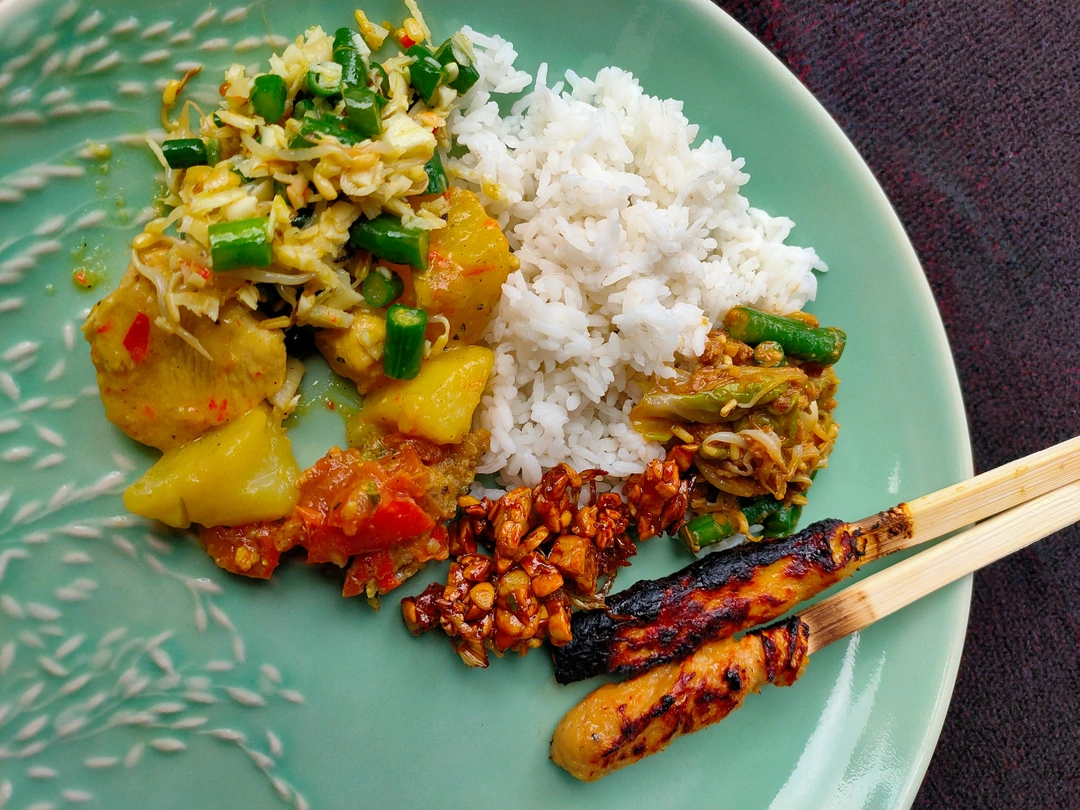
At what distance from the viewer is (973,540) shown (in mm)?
3197

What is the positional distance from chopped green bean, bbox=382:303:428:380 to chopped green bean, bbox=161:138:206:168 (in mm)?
893

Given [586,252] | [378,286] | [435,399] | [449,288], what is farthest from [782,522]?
[378,286]

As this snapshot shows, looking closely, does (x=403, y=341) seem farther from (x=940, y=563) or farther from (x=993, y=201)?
(x=993, y=201)

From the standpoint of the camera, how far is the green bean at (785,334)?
3.14 metres

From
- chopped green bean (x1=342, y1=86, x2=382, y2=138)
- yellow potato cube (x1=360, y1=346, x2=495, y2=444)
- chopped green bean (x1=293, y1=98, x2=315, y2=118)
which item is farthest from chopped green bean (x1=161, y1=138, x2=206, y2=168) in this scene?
yellow potato cube (x1=360, y1=346, x2=495, y2=444)

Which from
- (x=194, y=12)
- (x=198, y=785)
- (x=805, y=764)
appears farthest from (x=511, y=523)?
(x=194, y=12)

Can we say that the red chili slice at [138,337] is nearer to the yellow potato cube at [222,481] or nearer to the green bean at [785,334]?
the yellow potato cube at [222,481]

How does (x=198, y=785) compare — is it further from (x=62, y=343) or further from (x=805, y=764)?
(x=805, y=764)

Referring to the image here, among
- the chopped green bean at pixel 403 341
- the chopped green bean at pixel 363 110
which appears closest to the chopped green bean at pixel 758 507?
the chopped green bean at pixel 403 341

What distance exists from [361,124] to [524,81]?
831 millimetres

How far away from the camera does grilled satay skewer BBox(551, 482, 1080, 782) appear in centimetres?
275

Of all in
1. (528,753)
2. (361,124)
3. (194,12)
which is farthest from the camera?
(528,753)

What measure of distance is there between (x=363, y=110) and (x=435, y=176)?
349 mm

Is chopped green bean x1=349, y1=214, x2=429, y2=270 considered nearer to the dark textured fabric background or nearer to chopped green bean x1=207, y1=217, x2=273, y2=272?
chopped green bean x1=207, y1=217, x2=273, y2=272
